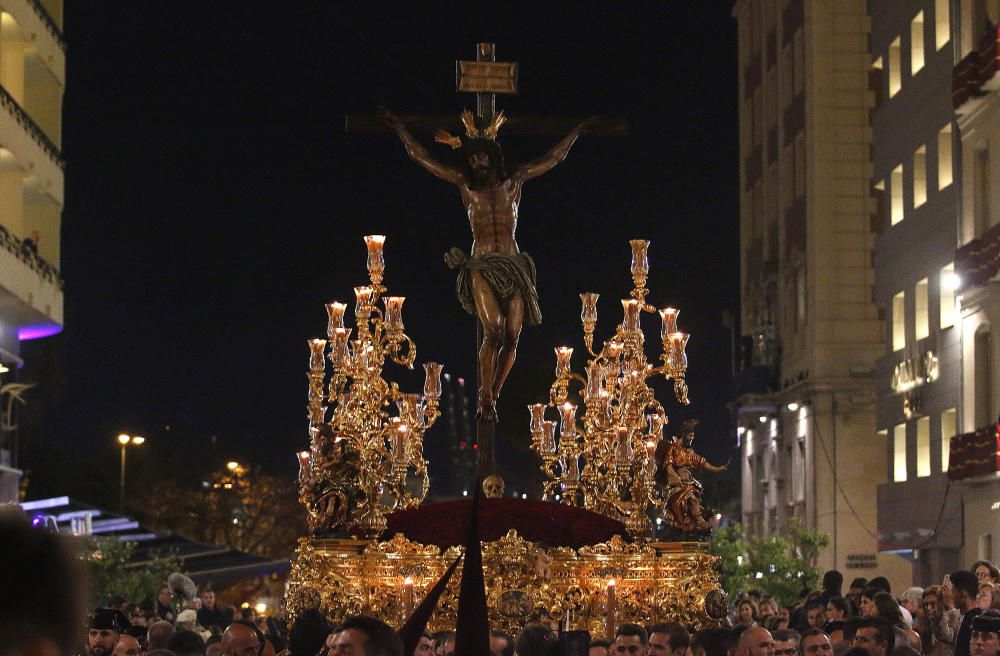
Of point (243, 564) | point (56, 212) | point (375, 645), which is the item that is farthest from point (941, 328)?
point (375, 645)

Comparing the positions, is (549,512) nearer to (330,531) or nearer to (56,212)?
(330,531)

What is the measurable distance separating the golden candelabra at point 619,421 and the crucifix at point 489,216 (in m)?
1.00

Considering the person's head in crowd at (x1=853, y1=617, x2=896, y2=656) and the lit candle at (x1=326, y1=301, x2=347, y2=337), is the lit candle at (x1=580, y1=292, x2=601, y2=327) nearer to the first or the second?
the lit candle at (x1=326, y1=301, x2=347, y2=337)

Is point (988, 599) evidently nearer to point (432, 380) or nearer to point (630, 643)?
point (630, 643)

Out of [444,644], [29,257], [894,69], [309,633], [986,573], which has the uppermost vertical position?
[894,69]

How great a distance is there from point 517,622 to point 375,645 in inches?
403

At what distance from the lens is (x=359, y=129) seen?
59.4 ft

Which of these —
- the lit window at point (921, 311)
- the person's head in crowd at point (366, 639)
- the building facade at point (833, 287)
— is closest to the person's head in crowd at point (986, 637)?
the person's head in crowd at point (366, 639)

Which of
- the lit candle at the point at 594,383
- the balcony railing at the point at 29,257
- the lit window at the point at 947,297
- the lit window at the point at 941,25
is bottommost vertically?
the lit candle at the point at 594,383

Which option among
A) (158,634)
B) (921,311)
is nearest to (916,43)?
(921,311)

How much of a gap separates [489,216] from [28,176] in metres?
25.7

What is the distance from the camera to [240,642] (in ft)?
30.3

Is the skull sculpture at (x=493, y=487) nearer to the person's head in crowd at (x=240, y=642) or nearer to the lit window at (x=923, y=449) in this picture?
the person's head in crowd at (x=240, y=642)

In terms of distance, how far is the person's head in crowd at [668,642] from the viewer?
10.6 meters
